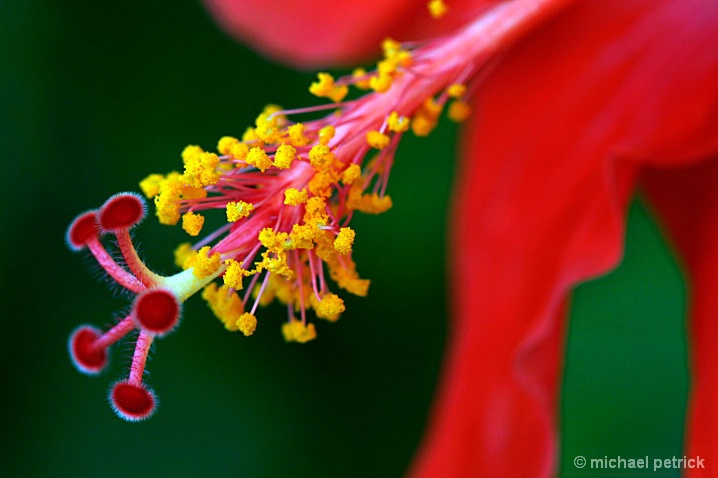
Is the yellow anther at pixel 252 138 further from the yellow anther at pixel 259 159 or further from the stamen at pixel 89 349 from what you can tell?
the stamen at pixel 89 349

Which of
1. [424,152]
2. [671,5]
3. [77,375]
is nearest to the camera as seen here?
[671,5]

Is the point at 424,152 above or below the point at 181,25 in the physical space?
below

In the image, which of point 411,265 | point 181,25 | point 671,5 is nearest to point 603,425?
point 411,265

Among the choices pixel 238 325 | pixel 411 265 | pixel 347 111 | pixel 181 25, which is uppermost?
pixel 181 25

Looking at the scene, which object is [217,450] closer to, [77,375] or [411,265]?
[77,375]

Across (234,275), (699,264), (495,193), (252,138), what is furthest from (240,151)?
(699,264)

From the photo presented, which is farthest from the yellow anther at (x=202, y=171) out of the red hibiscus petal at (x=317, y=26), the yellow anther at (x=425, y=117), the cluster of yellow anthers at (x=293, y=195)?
the red hibiscus petal at (x=317, y=26)
